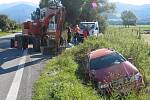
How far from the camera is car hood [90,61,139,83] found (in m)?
14.8

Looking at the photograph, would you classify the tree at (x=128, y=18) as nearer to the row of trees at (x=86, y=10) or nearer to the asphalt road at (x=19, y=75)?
the row of trees at (x=86, y=10)

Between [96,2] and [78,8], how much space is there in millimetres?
7485

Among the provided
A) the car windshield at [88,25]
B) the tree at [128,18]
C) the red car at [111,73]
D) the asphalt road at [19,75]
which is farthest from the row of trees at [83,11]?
the tree at [128,18]

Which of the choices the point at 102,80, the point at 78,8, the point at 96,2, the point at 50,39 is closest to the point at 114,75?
the point at 102,80

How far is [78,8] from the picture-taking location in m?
63.3

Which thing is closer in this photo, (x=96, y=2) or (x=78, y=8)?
(x=78, y=8)

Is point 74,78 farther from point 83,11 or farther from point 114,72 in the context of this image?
point 83,11

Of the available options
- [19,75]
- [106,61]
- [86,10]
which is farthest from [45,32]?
[86,10]

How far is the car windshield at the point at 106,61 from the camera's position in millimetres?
16484

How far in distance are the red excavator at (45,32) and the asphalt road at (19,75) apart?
1.86 m

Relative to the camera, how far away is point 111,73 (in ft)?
49.8

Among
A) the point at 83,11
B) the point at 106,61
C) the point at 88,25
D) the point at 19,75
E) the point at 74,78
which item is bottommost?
the point at 19,75

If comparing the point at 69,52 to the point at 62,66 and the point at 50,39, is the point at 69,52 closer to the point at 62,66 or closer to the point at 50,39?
the point at 50,39

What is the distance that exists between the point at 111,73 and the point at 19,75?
17.7ft
